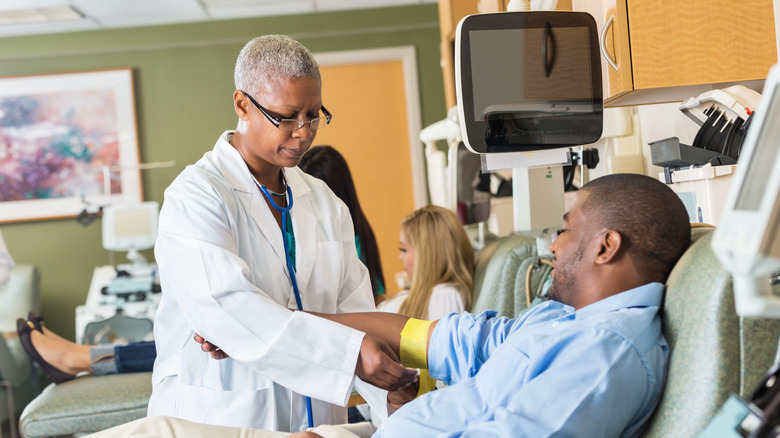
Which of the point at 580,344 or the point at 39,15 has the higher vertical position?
the point at 39,15

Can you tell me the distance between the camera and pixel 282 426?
5.23 ft

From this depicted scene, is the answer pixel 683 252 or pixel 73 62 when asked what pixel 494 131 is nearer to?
pixel 683 252

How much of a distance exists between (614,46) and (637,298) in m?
0.68

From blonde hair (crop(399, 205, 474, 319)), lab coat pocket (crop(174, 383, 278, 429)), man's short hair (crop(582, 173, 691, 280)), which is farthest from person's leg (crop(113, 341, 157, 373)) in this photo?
man's short hair (crop(582, 173, 691, 280))

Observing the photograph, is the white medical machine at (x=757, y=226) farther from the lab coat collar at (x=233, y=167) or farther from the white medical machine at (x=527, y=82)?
the lab coat collar at (x=233, y=167)

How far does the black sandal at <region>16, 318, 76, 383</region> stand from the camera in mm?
3057

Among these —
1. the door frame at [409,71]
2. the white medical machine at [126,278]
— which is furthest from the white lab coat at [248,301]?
the door frame at [409,71]

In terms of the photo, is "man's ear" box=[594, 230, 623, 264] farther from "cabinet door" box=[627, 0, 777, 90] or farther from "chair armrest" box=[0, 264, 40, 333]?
"chair armrest" box=[0, 264, 40, 333]

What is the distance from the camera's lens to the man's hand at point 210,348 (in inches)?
57.2

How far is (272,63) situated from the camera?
1517mm

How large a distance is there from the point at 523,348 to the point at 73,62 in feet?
15.6

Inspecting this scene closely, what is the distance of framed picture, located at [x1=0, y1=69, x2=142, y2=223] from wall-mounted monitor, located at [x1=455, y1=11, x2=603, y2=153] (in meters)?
3.98

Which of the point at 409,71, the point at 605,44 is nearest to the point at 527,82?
the point at 605,44

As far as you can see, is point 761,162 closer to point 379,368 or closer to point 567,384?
point 567,384
